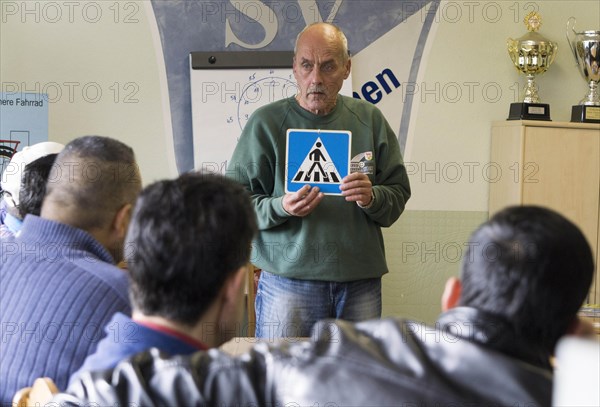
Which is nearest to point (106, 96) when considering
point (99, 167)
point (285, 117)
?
point (285, 117)

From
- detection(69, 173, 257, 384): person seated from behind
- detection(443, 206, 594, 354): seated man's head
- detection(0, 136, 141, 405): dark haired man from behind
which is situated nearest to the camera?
detection(443, 206, 594, 354): seated man's head

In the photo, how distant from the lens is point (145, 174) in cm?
456

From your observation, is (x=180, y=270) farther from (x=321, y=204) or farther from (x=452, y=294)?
(x=321, y=204)

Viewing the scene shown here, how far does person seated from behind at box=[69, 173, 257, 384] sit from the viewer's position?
1.30 meters

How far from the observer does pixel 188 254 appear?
131 centimetres

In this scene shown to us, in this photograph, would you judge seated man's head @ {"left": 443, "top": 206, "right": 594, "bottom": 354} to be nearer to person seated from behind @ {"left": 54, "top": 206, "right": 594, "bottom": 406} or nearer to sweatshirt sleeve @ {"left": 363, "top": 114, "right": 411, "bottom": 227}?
person seated from behind @ {"left": 54, "top": 206, "right": 594, "bottom": 406}

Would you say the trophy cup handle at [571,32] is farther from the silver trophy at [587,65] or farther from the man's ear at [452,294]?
the man's ear at [452,294]

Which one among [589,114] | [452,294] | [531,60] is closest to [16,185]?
[452,294]

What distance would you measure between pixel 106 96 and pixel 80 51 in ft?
0.94

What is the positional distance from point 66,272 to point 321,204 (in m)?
1.26

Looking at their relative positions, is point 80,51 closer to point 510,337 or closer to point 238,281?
point 238,281

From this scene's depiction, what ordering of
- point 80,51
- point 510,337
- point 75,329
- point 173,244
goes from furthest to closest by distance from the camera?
point 80,51 < point 75,329 < point 173,244 < point 510,337

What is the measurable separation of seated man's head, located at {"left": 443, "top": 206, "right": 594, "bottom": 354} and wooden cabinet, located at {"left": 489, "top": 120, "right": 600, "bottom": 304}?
11.4 feet

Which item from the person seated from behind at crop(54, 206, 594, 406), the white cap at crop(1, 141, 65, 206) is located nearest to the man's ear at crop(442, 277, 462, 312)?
the person seated from behind at crop(54, 206, 594, 406)
